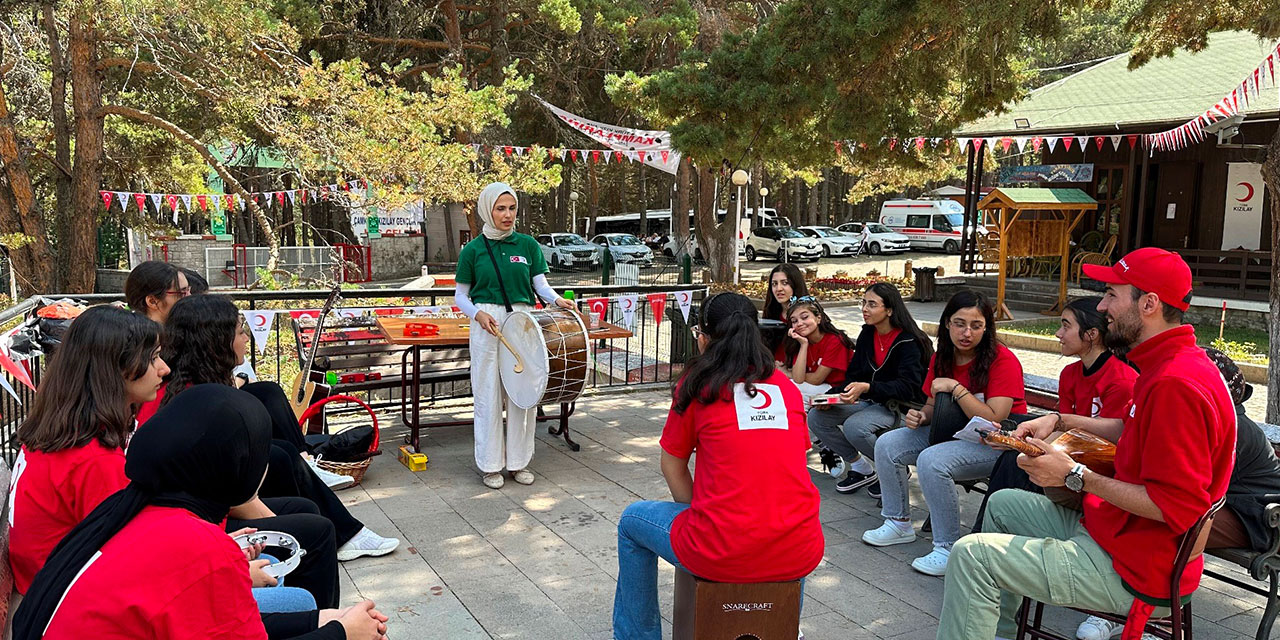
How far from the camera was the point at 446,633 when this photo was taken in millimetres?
3934

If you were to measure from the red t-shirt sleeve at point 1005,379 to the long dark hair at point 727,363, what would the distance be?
1.94 meters

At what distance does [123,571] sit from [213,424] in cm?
33

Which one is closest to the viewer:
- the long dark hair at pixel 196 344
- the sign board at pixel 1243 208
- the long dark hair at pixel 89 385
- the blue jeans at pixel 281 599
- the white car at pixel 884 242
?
the long dark hair at pixel 89 385

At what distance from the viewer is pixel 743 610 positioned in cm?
302

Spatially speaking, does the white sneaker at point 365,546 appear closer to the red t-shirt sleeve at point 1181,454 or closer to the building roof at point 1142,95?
the red t-shirt sleeve at point 1181,454

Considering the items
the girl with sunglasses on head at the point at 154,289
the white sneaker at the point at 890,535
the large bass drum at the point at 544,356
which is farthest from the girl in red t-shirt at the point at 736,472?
the girl with sunglasses on head at the point at 154,289

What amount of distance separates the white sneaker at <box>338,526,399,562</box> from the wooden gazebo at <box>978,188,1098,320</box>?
14.0m

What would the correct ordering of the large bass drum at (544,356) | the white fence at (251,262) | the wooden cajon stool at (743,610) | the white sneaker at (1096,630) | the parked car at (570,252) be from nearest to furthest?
the wooden cajon stool at (743,610)
the white sneaker at (1096,630)
the large bass drum at (544,356)
the white fence at (251,262)
the parked car at (570,252)

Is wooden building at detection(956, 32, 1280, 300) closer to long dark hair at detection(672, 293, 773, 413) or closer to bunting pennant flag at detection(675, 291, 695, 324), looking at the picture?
bunting pennant flag at detection(675, 291, 695, 324)

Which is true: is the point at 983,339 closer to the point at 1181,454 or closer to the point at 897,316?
the point at 897,316

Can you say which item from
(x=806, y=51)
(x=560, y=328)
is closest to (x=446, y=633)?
(x=560, y=328)

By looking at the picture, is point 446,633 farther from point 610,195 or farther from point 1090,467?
point 610,195

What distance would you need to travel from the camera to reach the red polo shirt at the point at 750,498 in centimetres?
297

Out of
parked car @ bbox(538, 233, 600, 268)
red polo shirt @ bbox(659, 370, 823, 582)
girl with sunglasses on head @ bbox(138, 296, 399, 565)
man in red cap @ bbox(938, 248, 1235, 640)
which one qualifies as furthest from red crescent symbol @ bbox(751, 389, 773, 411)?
parked car @ bbox(538, 233, 600, 268)
